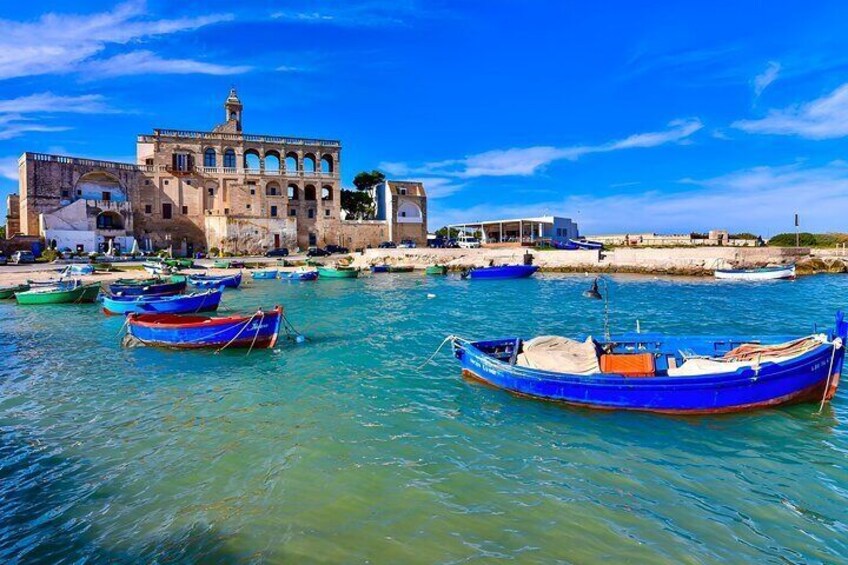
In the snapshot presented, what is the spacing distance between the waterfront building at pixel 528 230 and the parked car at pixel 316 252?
22995mm

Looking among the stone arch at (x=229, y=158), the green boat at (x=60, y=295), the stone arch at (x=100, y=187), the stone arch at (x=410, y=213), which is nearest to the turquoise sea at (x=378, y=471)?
the green boat at (x=60, y=295)

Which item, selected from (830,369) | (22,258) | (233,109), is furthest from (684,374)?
(233,109)

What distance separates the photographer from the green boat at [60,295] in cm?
2897

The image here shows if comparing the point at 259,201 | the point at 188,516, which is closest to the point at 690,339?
the point at 188,516

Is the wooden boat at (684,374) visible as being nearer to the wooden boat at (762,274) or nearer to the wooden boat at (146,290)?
the wooden boat at (146,290)

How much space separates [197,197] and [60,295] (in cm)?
3744

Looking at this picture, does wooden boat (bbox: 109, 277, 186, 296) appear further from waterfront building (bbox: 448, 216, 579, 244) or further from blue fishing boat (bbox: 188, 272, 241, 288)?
waterfront building (bbox: 448, 216, 579, 244)

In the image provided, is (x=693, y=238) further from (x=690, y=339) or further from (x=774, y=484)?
(x=774, y=484)

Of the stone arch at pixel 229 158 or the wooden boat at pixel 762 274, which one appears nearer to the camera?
the wooden boat at pixel 762 274

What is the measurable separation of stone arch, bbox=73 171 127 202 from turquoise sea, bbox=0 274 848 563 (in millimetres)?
51637

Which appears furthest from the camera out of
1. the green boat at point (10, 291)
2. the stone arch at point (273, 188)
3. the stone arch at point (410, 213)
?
the stone arch at point (410, 213)

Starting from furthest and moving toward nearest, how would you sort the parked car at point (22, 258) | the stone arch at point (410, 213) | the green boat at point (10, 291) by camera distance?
the stone arch at point (410, 213) → the parked car at point (22, 258) → the green boat at point (10, 291)

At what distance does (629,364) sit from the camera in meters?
11.6

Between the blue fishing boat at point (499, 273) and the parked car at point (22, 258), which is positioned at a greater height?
the parked car at point (22, 258)
